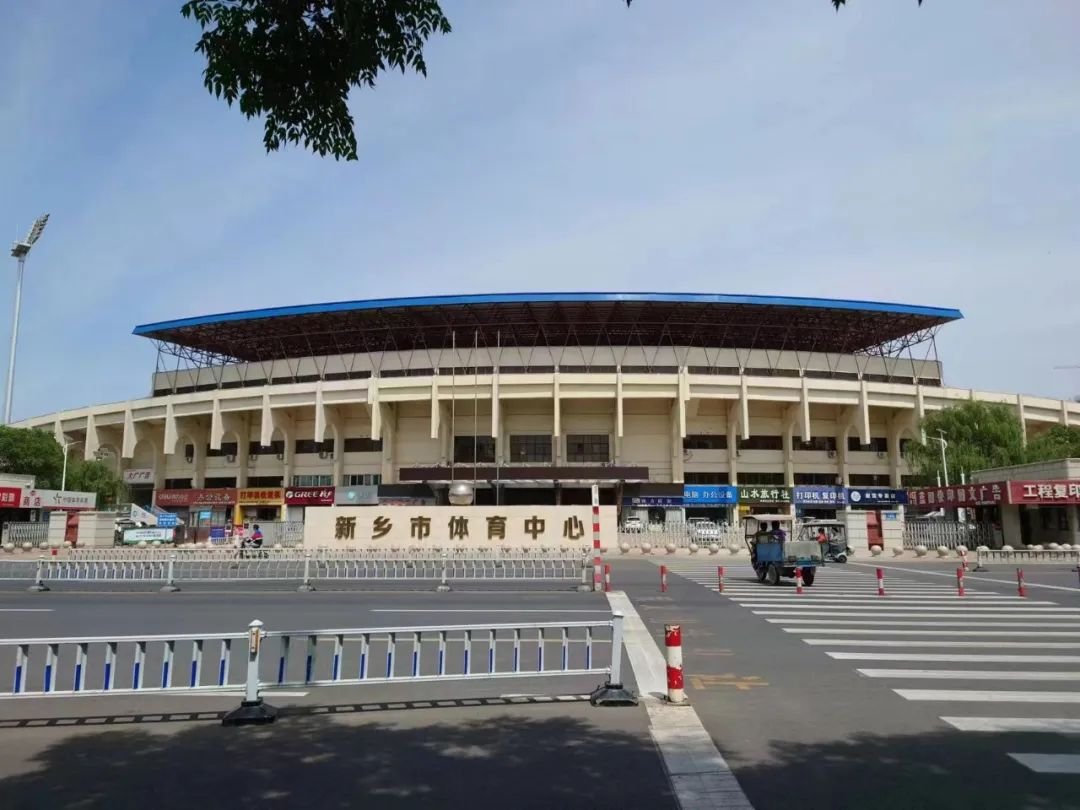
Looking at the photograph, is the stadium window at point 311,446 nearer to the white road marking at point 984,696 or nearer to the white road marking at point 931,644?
the white road marking at point 931,644

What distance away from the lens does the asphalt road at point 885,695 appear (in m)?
5.11

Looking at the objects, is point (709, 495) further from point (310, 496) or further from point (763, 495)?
point (310, 496)

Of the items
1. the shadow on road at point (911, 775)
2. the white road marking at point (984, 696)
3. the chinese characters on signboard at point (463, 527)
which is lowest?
the white road marking at point (984, 696)

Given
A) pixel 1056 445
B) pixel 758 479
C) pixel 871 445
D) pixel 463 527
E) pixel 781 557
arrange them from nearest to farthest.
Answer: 1. pixel 781 557
2. pixel 463 527
3. pixel 1056 445
4. pixel 758 479
5. pixel 871 445

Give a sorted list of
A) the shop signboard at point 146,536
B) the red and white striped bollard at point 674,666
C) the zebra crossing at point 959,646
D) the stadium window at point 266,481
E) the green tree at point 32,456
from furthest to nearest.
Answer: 1. the stadium window at point 266,481
2. the green tree at point 32,456
3. the shop signboard at point 146,536
4. the red and white striped bollard at point 674,666
5. the zebra crossing at point 959,646

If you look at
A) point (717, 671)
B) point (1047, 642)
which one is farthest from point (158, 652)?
point (1047, 642)

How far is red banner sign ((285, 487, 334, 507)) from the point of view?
51.1m


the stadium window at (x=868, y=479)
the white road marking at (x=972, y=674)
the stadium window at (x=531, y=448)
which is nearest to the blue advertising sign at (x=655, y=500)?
the stadium window at (x=531, y=448)

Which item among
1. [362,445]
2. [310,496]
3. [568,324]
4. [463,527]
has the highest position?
[568,324]

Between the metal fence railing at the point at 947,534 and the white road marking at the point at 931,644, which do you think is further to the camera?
the metal fence railing at the point at 947,534

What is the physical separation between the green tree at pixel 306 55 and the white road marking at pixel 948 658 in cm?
896

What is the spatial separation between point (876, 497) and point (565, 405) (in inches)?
885

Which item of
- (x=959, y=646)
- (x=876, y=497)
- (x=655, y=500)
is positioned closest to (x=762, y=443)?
(x=876, y=497)

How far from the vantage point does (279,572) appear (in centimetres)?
Answer: 2534
